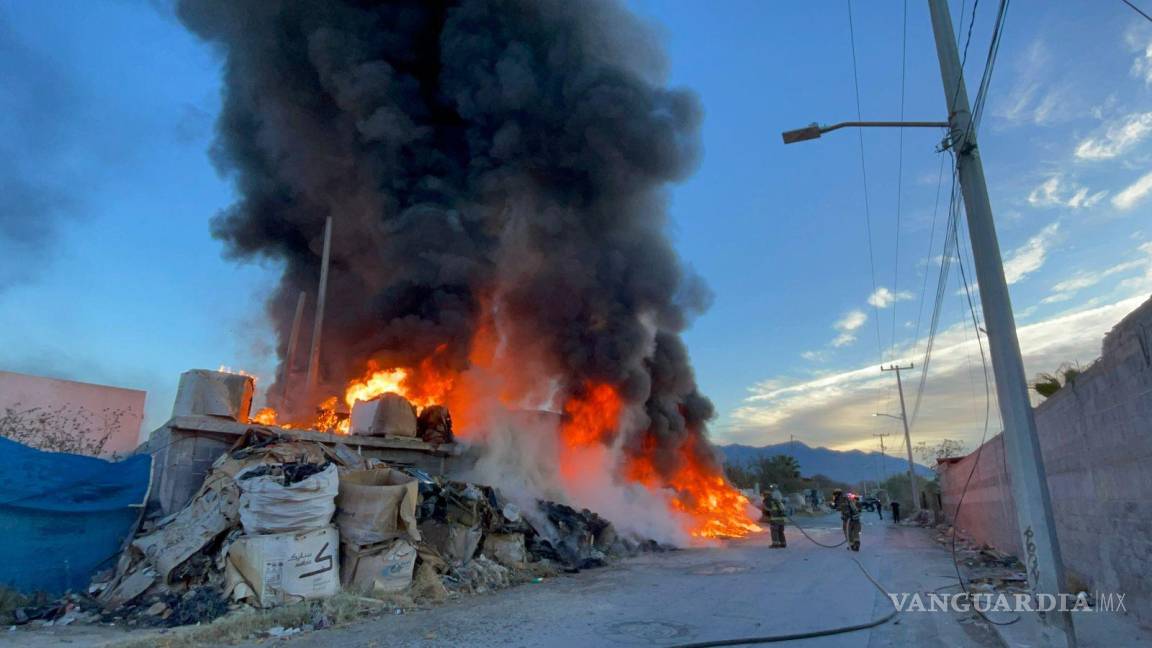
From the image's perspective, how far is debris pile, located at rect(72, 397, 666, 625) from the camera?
6.71 meters

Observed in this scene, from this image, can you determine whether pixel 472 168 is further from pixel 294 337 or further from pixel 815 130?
pixel 815 130

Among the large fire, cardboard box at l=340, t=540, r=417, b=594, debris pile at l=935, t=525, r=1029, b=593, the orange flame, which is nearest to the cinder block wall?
debris pile at l=935, t=525, r=1029, b=593

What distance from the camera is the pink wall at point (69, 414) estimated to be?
11609mm

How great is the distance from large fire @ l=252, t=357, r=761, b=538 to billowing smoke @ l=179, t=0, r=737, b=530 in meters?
0.65

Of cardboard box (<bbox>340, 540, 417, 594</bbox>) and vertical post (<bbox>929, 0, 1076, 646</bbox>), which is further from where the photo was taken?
cardboard box (<bbox>340, 540, 417, 594</bbox>)

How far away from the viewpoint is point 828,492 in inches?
2485

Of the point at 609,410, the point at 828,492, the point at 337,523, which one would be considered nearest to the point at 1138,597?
the point at 337,523

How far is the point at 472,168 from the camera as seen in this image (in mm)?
18781

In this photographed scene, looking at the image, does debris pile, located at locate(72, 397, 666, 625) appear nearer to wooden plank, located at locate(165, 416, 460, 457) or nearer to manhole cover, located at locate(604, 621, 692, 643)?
wooden plank, located at locate(165, 416, 460, 457)

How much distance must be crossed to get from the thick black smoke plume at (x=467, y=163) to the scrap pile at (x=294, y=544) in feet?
26.5

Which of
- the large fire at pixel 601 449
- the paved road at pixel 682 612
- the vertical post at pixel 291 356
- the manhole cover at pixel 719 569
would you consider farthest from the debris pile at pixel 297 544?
the vertical post at pixel 291 356

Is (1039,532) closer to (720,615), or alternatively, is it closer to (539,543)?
(720,615)

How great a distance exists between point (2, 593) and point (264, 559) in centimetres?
271

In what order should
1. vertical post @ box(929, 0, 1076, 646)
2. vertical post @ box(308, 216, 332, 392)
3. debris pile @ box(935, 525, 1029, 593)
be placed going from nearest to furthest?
vertical post @ box(929, 0, 1076, 646)
debris pile @ box(935, 525, 1029, 593)
vertical post @ box(308, 216, 332, 392)
